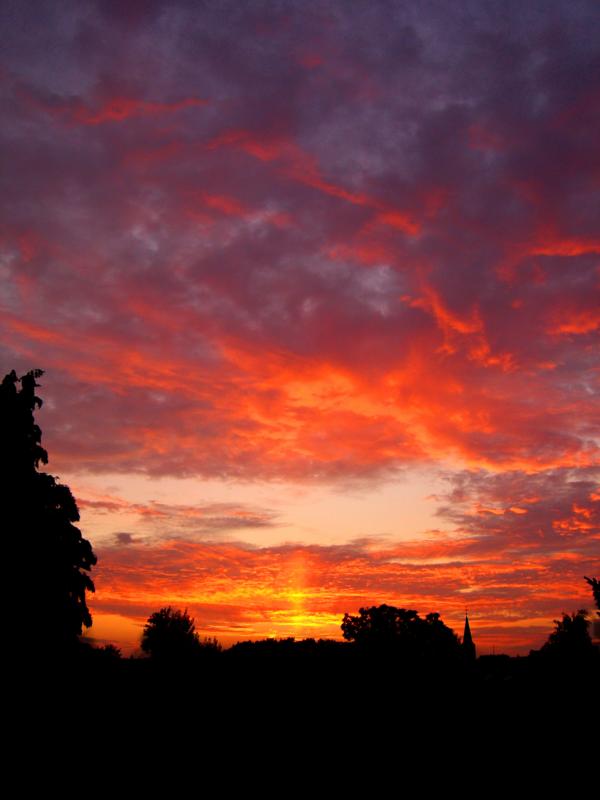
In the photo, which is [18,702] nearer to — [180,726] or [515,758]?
[180,726]

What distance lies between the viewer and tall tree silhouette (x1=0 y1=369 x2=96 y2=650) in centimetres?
2748

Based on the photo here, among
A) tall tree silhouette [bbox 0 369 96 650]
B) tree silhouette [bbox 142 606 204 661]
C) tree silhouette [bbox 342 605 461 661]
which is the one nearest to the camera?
tall tree silhouette [bbox 0 369 96 650]

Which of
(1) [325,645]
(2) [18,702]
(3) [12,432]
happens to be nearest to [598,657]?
(1) [325,645]

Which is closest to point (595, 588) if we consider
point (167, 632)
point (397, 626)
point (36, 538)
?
point (36, 538)

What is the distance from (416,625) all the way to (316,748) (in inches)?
3524

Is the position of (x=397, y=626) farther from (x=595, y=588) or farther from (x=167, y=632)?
(x=595, y=588)

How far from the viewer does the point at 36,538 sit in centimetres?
2853

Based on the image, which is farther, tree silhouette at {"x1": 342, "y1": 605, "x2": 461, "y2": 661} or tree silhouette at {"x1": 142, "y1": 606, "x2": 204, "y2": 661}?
tree silhouette at {"x1": 342, "y1": 605, "x2": 461, "y2": 661}

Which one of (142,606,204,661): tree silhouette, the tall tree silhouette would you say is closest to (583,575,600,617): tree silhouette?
the tall tree silhouette

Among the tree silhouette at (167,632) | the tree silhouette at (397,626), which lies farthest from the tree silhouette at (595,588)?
the tree silhouette at (397,626)

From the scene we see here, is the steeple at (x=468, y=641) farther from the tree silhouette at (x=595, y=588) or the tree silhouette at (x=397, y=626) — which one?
the tree silhouette at (x=595, y=588)

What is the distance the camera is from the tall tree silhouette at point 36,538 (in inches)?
1082

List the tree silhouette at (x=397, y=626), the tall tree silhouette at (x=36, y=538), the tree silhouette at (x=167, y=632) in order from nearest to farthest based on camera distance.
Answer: the tall tree silhouette at (x=36, y=538) → the tree silhouette at (x=167, y=632) → the tree silhouette at (x=397, y=626)

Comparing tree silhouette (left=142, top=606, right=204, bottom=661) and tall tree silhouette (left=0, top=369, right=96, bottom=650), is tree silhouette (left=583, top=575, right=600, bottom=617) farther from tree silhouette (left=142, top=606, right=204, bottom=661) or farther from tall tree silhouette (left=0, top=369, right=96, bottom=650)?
tree silhouette (left=142, top=606, right=204, bottom=661)
